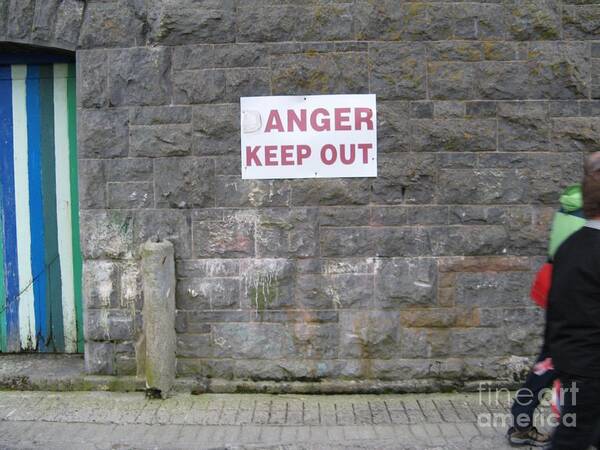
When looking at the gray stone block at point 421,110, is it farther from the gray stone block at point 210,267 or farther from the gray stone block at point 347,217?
the gray stone block at point 210,267

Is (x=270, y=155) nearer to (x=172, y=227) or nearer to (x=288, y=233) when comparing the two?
(x=288, y=233)

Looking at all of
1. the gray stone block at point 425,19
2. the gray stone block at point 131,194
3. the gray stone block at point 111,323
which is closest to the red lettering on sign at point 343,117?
the gray stone block at point 425,19

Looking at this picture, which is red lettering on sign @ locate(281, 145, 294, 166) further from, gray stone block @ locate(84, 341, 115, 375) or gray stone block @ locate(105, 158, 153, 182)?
gray stone block @ locate(84, 341, 115, 375)

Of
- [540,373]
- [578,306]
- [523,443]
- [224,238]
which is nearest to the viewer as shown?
[578,306]

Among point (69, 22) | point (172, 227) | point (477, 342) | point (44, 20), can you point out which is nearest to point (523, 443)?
point (477, 342)

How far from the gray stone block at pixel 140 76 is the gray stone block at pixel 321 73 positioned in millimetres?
902

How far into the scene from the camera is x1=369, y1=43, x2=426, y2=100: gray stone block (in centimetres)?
537

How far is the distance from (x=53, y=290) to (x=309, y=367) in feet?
8.16

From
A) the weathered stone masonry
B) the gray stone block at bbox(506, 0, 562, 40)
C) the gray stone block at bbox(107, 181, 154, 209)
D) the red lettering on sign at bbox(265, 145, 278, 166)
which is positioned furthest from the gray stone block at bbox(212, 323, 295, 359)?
the gray stone block at bbox(506, 0, 562, 40)

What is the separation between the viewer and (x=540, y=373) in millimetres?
4246

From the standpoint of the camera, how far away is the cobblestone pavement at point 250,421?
4520 mm

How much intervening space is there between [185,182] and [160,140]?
0.40 metres

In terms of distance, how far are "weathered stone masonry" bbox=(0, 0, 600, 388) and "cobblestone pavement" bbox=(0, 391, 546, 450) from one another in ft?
0.97

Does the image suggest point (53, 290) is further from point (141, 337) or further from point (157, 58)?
point (157, 58)
